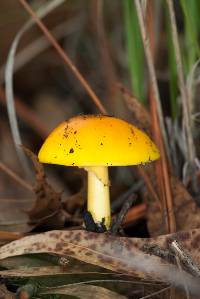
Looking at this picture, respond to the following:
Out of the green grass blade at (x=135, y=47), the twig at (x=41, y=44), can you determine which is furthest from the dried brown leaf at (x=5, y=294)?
the twig at (x=41, y=44)

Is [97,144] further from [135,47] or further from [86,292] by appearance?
[135,47]

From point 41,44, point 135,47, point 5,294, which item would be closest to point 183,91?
point 135,47

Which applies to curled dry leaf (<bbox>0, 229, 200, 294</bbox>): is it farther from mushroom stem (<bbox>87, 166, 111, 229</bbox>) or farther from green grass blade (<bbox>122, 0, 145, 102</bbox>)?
green grass blade (<bbox>122, 0, 145, 102</bbox>)

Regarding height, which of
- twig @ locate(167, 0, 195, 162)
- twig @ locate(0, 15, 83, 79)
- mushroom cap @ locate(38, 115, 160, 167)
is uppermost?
twig @ locate(0, 15, 83, 79)

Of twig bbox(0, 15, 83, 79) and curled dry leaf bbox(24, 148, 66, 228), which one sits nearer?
curled dry leaf bbox(24, 148, 66, 228)

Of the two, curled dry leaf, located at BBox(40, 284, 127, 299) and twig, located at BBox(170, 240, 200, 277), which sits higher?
twig, located at BBox(170, 240, 200, 277)

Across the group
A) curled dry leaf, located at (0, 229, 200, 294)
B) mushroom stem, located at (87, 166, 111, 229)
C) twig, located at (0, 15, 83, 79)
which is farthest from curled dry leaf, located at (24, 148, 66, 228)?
twig, located at (0, 15, 83, 79)
